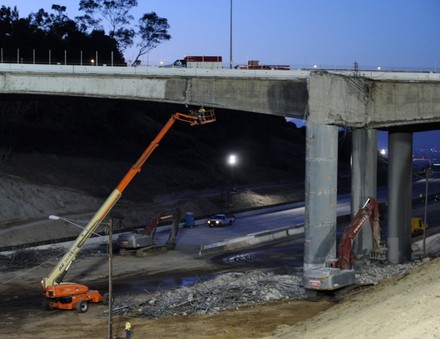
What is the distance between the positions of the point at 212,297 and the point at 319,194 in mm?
10018

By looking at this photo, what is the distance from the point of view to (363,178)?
5162 centimetres

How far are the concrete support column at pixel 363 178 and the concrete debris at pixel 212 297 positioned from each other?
7.41 m

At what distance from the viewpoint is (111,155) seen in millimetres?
115250

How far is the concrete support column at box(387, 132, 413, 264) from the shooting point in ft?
183

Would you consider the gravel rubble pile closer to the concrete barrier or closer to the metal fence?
the concrete barrier

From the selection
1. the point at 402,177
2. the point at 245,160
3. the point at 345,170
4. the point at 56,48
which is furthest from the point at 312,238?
the point at 345,170

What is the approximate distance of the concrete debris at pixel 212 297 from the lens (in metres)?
40.8

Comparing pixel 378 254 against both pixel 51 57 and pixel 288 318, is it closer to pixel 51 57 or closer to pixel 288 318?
pixel 288 318

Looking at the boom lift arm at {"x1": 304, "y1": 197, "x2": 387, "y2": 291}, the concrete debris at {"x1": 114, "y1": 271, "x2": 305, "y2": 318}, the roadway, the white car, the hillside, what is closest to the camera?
the boom lift arm at {"x1": 304, "y1": 197, "x2": 387, "y2": 291}

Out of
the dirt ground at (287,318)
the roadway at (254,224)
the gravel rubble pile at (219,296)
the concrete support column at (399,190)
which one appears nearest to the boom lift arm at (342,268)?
the dirt ground at (287,318)

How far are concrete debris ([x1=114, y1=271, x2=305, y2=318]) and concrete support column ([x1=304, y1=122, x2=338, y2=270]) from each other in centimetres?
251

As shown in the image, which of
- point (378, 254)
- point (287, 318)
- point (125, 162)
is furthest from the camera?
point (125, 162)

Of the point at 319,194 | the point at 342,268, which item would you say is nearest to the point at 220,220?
the point at 319,194

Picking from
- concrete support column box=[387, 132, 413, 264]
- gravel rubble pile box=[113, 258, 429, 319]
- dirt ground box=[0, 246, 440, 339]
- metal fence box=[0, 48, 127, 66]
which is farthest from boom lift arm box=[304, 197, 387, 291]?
metal fence box=[0, 48, 127, 66]
